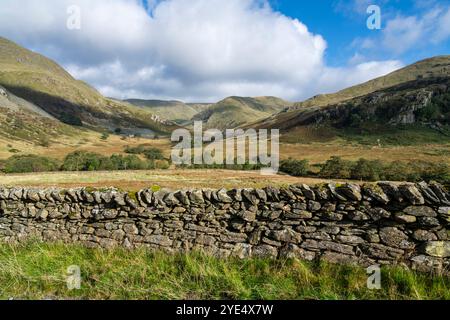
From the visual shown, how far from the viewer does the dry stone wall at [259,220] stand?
522 centimetres

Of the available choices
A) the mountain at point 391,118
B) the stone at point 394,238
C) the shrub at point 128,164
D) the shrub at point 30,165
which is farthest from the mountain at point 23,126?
the stone at point 394,238

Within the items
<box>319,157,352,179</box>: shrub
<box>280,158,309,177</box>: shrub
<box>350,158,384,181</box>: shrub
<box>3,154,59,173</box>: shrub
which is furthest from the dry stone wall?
<box>3,154,59,173</box>: shrub

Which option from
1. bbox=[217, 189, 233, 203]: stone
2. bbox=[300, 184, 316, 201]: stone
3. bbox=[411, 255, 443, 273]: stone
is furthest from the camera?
bbox=[217, 189, 233, 203]: stone

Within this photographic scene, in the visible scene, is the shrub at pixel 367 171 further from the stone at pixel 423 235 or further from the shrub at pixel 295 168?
the stone at pixel 423 235

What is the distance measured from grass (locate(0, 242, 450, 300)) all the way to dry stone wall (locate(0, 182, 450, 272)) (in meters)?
0.39

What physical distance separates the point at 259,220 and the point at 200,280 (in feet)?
6.40

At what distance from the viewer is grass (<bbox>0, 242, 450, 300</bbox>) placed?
4699mm

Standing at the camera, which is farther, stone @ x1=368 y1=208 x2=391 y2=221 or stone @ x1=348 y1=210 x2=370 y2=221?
stone @ x1=348 y1=210 x2=370 y2=221

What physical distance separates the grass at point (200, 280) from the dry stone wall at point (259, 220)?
389 millimetres

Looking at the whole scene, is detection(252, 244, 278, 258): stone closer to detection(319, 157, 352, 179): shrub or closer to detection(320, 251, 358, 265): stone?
detection(320, 251, 358, 265): stone

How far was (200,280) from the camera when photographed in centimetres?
514

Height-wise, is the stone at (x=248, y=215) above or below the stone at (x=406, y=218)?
below

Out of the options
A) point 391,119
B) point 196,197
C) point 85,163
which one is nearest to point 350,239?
point 196,197
